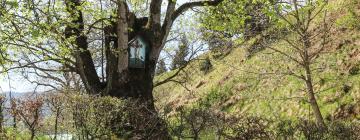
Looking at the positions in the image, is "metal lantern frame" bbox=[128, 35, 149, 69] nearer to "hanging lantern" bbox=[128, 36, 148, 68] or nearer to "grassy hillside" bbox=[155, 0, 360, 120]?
"hanging lantern" bbox=[128, 36, 148, 68]

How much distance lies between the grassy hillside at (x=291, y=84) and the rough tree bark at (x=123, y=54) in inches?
82.4

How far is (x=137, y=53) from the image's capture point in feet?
45.8

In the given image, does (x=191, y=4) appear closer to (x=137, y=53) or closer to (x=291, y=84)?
(x=137, y=53)

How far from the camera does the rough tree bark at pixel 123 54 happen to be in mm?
13172

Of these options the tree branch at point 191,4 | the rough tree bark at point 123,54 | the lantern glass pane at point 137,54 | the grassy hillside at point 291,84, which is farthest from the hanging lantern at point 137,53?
the grassy hillside at point 291,84

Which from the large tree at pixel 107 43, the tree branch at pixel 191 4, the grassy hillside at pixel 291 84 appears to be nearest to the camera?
the large tree at pixel 107 43

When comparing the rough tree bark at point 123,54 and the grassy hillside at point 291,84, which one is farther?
the grassy hillside at point 291,84

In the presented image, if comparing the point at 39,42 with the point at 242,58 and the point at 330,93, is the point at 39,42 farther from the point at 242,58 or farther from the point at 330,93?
the point at 242,58

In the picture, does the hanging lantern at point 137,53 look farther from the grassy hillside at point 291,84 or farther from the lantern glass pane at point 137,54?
the grassy hillside at point 291,84

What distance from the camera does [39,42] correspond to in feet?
41.7

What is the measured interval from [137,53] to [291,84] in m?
10.6

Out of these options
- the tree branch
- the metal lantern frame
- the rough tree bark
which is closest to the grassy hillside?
the rough tree bark

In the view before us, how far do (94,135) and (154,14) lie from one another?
7.11 m

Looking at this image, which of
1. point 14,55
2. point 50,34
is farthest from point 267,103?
point 50,34
